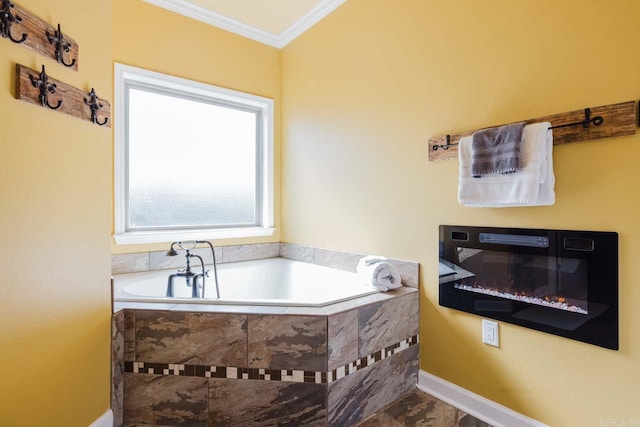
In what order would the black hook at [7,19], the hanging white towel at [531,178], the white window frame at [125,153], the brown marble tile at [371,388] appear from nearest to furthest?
the black hook at [7,19], the hanging white towel at [531,178], the brown marble tile at [371,388], the white window frame at [125,153]

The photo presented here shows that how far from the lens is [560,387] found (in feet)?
4.73

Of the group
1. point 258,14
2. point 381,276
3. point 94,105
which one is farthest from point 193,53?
point 381,276

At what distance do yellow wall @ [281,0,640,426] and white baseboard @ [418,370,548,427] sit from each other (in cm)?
4

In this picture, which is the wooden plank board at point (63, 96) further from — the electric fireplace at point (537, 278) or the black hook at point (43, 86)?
the electric fireplace at point (537, 278)

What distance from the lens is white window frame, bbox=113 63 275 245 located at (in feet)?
7.73

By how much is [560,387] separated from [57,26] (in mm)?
2657

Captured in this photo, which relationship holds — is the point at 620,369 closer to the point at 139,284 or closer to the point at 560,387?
the point at 560,387

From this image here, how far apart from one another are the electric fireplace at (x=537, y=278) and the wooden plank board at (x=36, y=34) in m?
2.01

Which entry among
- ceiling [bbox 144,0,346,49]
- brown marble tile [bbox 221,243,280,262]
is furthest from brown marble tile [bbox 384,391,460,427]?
ceiling [bbox 144,0,346,49]

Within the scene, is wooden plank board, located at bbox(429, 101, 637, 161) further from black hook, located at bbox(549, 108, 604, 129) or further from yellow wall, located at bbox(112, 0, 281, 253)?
yellow wall, located at bbox(112, 0, 281, 253)

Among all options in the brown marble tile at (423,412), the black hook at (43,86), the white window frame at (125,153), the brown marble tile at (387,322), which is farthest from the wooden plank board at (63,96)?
the brown marble tile at (423,412)

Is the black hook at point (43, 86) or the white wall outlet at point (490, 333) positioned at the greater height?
the black hook at point (43, 86)

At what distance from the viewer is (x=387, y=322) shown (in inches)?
72.3

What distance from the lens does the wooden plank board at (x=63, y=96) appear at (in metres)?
1.17
